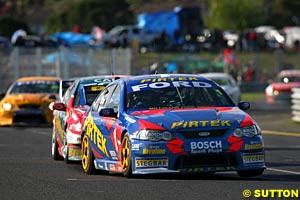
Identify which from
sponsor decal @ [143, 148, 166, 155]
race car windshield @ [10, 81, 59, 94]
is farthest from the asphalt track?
race car windshield @ [10, 81, 59, 94]

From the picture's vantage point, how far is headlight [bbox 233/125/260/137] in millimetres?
13141

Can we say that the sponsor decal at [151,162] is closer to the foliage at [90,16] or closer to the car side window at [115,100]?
the car side window at [115,100]

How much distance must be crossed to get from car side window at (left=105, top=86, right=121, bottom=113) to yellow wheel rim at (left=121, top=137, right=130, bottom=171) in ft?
2.31

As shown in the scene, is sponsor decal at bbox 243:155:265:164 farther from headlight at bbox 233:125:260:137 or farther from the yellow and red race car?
the yellow and red race car

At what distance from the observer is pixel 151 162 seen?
1312 cm

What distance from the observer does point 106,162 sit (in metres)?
14.3

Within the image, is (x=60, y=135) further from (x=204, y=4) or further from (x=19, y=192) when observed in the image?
(x=204, y=4)

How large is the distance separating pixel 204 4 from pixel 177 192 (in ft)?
308

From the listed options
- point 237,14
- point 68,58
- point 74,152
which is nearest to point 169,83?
point 74,152

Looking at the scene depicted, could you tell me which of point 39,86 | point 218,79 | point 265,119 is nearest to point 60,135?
point 39,86

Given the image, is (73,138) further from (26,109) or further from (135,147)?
(26,109)

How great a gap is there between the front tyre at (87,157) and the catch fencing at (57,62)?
28.3 meters

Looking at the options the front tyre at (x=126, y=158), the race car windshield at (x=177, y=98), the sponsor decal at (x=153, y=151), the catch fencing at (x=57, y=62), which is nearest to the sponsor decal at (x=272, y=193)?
the sponsor decal at (x=153, y=151)

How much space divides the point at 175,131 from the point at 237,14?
71557 millimetres
